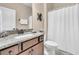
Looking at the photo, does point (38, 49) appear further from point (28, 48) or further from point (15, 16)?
point (15, 16)

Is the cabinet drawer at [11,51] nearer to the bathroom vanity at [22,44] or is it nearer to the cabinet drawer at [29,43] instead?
the bathroom vanity at [22,44]

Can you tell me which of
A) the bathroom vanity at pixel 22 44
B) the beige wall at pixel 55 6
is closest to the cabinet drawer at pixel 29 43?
the bathroom vanity at pixel 22 44

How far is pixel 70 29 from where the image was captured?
1445 millimetres

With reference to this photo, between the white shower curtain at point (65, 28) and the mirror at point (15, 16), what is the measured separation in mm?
317

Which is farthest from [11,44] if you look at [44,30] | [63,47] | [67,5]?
[67,5]

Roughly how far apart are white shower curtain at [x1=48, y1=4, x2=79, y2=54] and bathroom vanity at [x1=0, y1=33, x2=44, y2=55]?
210mm

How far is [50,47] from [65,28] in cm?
35

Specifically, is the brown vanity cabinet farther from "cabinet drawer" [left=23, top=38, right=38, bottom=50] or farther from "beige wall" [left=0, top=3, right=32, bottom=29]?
"beige wall" [left=0, top=3, right=32, bottom=29]

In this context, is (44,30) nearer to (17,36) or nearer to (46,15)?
(46,15)

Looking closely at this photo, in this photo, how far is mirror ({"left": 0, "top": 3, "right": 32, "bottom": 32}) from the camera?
53.8 inches

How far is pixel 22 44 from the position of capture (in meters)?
1.39

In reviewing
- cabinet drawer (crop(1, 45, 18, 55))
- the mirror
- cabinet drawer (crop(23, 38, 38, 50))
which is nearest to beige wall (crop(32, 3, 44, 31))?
the mirror

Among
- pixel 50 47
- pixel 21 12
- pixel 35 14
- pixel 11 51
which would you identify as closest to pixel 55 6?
pixel 35 14
